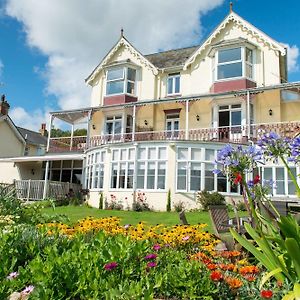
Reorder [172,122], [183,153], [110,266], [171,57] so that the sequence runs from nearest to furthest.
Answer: [110,266], [183,153], [172,122], [171,57]

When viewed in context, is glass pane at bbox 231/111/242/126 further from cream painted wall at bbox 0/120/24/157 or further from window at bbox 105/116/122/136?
cream painted wall at bbox 0/120/24/157

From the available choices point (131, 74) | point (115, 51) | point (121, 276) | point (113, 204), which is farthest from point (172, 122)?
point (121, 276)

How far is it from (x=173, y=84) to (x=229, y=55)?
16.1 feet

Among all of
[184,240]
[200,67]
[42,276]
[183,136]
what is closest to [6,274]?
[42,276]

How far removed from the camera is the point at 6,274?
3.81 meters

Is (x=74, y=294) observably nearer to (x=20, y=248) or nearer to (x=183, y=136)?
(x=20, y=248)

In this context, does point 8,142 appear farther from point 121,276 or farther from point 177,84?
point 121,276

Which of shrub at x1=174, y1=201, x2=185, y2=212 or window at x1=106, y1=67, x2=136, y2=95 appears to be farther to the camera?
window at x1=106, y1=67, x2=136, y2=95

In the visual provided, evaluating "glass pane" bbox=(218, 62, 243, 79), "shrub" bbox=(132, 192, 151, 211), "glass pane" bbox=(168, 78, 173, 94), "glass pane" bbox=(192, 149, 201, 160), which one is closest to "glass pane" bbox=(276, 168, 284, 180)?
"glass pane" bbox=(192, 149, 201, 160)

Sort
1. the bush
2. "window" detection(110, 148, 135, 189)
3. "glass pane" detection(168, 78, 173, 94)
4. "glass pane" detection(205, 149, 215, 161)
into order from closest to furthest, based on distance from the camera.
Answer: the bush
"glass pane" detection(205, 149, 215, 161)
"window" detection(110, 148, 135, 189)
"glass pane" detection(168, 78, 173, 94)

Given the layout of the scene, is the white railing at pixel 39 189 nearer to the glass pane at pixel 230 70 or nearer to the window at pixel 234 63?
the glass pane at pixel 230 70

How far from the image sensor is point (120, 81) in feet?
87.0

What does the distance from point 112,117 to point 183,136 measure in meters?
6.67

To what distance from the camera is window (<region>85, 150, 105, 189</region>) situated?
21.4 m
